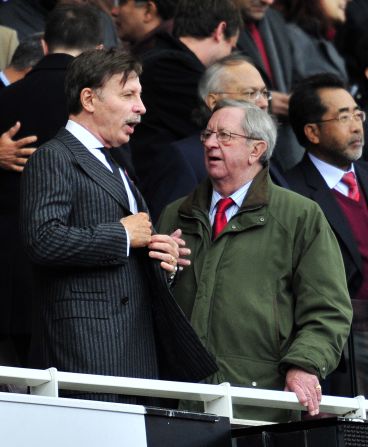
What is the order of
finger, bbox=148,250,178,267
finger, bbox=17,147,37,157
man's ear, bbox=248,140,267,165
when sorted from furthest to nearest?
finger, bbox=17,147,37,157 < man's ear, bbox=248,140,267,165 < finger, bbox=148,250,178,267

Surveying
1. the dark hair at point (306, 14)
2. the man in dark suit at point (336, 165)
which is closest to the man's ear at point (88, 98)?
the man in dark suit at point (336, 165)

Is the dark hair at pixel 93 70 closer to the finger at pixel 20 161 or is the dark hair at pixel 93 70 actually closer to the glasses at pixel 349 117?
the finger at pixel 20 161

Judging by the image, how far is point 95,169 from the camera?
612 centimetres

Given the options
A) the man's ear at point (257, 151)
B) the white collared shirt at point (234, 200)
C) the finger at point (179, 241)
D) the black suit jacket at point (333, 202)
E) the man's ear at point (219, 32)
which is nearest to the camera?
the finger at point (179, 241)

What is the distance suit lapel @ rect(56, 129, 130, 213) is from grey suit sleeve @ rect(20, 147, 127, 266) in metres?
0.03

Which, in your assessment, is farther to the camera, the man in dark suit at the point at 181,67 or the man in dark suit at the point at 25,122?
the man in dark suit at the point at 181,67

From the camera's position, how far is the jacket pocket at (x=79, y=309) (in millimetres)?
5859

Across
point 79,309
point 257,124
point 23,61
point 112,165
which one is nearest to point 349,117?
point 257,124

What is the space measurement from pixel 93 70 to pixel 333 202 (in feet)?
7.97

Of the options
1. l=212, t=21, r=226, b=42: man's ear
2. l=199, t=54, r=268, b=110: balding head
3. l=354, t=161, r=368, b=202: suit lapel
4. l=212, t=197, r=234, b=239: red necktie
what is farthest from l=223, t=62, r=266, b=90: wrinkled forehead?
l=212, t=197, r=234, b=239: red necktie

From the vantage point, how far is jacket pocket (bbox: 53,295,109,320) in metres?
5.86

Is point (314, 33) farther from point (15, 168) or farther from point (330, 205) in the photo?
point (15, 168)

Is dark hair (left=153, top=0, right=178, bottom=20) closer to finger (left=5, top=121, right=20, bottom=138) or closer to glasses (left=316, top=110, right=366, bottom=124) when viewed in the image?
glasses (left=316, top=110, right=366, bottom=124)

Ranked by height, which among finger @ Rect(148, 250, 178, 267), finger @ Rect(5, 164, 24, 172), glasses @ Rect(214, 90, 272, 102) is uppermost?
A: glasses @ Rect(214, 90, 272, 102)
